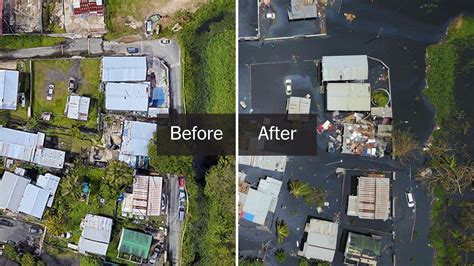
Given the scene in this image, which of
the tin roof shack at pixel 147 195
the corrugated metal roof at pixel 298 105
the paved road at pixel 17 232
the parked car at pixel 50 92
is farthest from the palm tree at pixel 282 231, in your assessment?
the parked car at pixel 50 92


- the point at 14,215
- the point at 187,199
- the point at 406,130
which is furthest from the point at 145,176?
the point at 406,130

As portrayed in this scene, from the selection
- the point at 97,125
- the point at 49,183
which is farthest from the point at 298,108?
the point at 49,183

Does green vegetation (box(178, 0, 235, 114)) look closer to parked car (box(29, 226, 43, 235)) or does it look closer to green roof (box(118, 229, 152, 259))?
green roof (box(118, 229, 152, 259))

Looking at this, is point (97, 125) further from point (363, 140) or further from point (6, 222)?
point (363, 140)

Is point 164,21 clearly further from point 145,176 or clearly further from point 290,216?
point 290,216

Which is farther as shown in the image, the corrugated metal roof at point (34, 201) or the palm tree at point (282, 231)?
the corrugated metal roof at point (34, 201)

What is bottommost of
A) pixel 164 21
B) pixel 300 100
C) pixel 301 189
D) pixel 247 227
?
pixel 247 227
